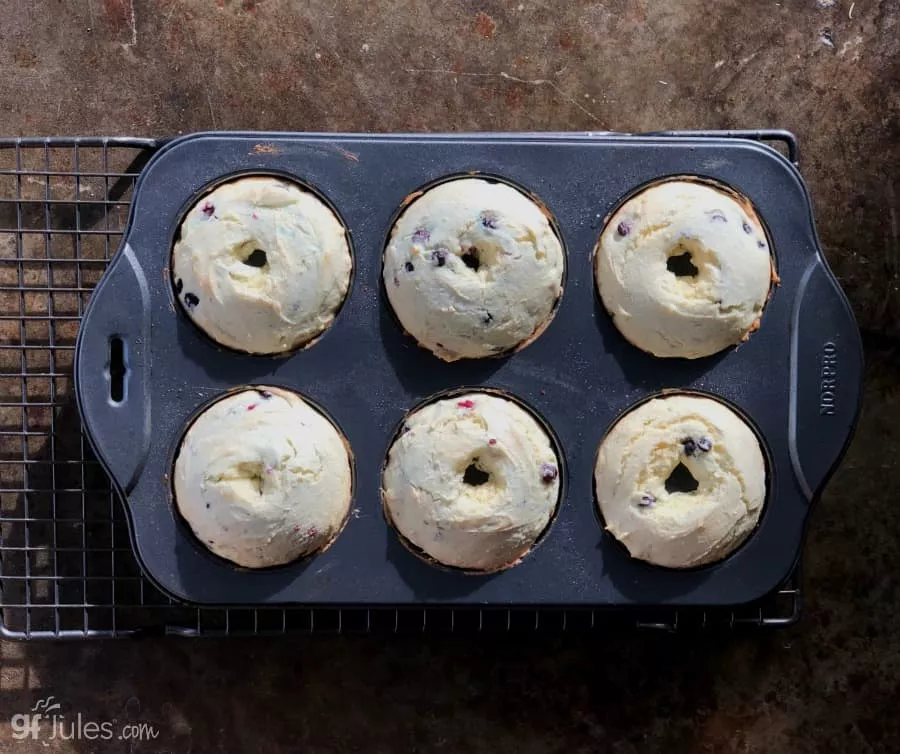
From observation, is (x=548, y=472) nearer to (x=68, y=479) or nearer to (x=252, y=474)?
(x=252, y=474)

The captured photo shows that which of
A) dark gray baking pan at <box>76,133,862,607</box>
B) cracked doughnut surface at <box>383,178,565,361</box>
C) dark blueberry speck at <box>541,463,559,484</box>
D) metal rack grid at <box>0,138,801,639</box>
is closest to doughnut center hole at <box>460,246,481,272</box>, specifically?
cracked doughnut surface at <box>383,178,565,361</box>

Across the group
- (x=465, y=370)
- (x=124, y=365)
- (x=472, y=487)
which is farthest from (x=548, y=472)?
(x=124, y=365)

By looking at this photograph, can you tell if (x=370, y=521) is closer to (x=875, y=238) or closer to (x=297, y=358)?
(x=297, y=358)

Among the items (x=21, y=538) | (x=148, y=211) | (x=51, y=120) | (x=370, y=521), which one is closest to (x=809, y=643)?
(x=370, y=521)

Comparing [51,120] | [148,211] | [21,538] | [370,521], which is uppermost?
[51,120]

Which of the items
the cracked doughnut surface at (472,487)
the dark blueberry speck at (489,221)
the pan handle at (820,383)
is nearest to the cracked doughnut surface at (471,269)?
the dark blueberry speck at (489,221)
